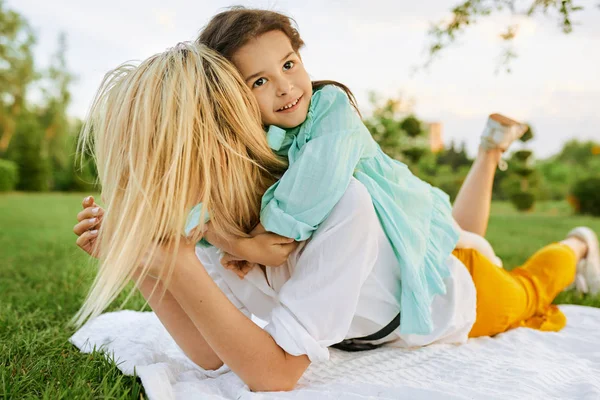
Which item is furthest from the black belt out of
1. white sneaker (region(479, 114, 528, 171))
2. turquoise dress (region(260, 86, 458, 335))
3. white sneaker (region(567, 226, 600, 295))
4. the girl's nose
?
white sneaker (region(567, 226, 600, 295))

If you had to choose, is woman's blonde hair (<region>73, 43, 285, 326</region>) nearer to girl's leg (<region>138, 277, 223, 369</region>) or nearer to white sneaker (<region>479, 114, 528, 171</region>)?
girl's leg (<region>138, 277, 223, 369</region>)

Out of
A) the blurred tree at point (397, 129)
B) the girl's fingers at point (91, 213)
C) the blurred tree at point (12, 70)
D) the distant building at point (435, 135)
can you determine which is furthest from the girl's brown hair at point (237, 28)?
the blurred tree at point (12, 70)

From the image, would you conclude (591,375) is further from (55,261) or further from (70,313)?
(55,261)

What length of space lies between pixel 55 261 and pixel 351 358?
3102mm

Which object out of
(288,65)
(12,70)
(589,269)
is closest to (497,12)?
(589,269)

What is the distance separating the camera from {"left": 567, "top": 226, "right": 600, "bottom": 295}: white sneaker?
3166 millimetres

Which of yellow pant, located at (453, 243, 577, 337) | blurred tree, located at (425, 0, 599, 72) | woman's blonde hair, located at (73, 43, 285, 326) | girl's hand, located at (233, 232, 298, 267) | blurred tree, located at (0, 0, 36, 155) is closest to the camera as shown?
woman's blonde hair, located at (73, 43, 285, 326)

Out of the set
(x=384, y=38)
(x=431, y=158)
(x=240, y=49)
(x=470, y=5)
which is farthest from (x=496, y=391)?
(x=431, y=158)

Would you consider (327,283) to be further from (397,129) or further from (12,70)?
(12,70)

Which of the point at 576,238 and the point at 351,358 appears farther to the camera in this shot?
the point at 576,238

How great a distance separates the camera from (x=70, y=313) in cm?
274

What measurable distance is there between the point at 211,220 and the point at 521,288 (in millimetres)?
1572

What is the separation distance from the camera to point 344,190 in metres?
Answer: 1.67

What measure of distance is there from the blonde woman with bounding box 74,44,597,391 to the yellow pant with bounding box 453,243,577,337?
2.21ft
